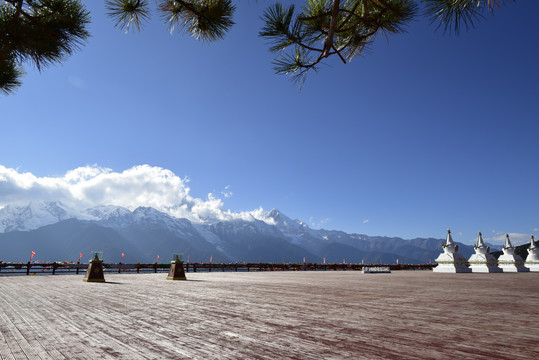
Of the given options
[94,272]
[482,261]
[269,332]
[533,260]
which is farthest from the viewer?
[533,260]

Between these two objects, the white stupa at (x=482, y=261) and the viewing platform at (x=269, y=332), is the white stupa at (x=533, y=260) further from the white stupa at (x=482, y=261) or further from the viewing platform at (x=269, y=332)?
the viewing platform at (x=269, y=332)

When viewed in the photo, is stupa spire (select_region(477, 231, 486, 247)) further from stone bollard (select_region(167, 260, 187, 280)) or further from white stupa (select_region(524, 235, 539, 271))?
stone bollard (select_region(167, 260, 187, 280))

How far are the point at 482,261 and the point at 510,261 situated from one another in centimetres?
415

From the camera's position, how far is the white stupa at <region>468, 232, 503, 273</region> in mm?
27281

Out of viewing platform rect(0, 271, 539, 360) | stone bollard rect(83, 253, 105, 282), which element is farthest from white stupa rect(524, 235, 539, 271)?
stone bollard rect(83, 253, 105, 282)

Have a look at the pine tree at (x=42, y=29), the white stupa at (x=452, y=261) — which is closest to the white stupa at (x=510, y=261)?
the white stupa at (x=452, y=261)

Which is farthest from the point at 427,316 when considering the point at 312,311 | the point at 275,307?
the point at 275,307

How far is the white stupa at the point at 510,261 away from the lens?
2894cm

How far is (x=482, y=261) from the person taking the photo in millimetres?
27562

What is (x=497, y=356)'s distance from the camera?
3.04 meters

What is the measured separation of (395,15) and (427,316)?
16.2 ft

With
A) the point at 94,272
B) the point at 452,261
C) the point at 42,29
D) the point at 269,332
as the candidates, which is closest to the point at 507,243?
the point at 452,261

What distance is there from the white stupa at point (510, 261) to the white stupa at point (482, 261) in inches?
72.0

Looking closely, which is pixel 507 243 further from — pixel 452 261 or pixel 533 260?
pixel 452 261
